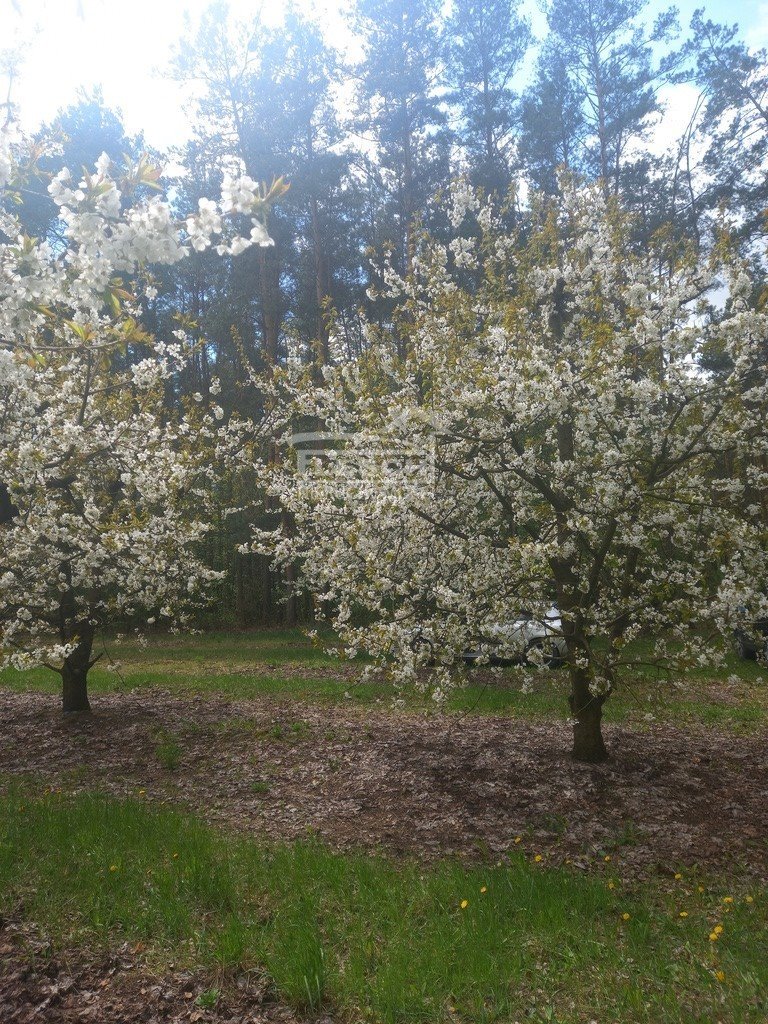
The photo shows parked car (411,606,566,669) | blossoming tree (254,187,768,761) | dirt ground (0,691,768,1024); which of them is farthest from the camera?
parked car (411,606,566,669)

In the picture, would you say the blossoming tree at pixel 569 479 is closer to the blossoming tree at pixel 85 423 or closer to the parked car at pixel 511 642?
the parked car at pixel 511 642

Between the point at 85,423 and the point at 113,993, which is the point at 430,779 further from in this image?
the point at 85,423

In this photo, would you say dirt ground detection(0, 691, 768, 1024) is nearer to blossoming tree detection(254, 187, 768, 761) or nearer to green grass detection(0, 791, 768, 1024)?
green grass detection(0, 791, 768, 1024)

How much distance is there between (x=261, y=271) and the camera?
63.6 ft

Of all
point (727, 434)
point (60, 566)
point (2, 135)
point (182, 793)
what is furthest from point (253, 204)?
point (60, 566)

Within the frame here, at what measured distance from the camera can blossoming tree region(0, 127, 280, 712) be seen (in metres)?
3.87

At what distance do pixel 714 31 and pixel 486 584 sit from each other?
52.1 feet

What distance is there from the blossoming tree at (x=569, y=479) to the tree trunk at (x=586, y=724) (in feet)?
0.06

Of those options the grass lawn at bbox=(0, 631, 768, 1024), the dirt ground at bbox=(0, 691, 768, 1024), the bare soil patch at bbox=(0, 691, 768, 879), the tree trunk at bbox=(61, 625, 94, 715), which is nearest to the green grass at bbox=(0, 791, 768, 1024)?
the grass lawn at bbox=(0, 631, 768, 1024)

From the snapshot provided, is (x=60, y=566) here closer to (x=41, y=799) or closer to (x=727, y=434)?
(x=41, y=799)

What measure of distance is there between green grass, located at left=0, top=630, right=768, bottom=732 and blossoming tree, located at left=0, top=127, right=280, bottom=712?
2472mm

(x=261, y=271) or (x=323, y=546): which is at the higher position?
(x=261, y=271)

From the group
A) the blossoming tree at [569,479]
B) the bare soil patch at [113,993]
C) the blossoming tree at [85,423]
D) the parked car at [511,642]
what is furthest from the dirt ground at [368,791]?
the blossoming tree at [85,423]

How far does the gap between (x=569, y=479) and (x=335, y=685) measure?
6623 millimetres
